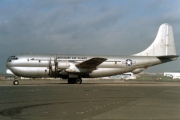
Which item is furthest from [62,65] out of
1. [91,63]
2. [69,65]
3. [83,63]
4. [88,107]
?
[88,107]

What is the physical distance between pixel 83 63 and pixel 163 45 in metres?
14.6

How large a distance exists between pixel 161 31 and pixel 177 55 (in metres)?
5.88

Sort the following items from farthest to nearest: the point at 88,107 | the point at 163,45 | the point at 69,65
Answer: the point at 163,45, the point at 69,65, the point at 88,107

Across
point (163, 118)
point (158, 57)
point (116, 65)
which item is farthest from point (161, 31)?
point (163, 118)

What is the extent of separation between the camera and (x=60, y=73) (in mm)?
38375

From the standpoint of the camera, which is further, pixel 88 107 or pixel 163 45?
pixel 163 45

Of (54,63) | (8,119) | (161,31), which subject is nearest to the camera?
(8,119)

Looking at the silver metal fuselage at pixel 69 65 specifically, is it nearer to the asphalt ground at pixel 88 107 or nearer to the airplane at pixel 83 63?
the airplane at pixel 83 63

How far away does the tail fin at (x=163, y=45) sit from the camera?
1686 inches

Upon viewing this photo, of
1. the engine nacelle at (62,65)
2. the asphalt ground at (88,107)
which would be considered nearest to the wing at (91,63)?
the engine nacelle at (62,65)

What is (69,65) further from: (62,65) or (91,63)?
(91,63)

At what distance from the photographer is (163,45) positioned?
43219mm

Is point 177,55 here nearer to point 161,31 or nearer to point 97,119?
point 161,31

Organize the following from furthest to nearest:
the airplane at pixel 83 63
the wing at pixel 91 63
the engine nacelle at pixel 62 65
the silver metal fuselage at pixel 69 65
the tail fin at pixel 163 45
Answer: the tail fin at pixel 163 45 → the silver metal fuselage at pixel 69 65 → the airplane at pixel 83 63 → the engine nacelle at pixel 62 65 → the wing at pixel 91 63
